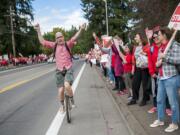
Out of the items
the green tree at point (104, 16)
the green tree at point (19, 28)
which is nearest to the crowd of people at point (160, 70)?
the green tree at point (19, 28)

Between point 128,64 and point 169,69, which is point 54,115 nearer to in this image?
point 128,64

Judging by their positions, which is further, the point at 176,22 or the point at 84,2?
the point at 84,2


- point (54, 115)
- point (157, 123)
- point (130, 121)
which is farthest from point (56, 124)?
point (157, 123)

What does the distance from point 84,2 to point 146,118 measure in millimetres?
83163

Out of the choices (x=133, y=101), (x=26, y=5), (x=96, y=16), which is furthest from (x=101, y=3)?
(x=133, y=101)

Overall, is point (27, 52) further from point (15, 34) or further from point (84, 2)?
point (84, 2)

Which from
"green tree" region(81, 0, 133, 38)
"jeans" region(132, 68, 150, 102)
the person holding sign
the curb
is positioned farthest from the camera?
"green tree" region(81, 0, 133, 38)

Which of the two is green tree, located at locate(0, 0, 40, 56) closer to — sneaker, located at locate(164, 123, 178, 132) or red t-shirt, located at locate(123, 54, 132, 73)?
red t-shirt, located at locate(123, 54, 132, 73)

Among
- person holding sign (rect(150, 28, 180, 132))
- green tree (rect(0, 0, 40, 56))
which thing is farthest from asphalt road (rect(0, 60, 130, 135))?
green tree (rect(0, 0, 40, 56))

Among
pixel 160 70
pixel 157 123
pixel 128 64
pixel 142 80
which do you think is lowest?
pixel 157 123

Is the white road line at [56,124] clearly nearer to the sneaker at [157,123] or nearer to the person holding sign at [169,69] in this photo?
the sneaker at [157,123]

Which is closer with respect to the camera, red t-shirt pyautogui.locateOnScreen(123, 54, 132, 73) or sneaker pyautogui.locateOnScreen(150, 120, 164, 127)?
sneaker pyautogui.locateOnScreen(150, 120, 164, 127)

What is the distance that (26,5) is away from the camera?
9125 centimetres

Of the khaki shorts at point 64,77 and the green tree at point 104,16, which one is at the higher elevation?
the green tree at point 104,16
